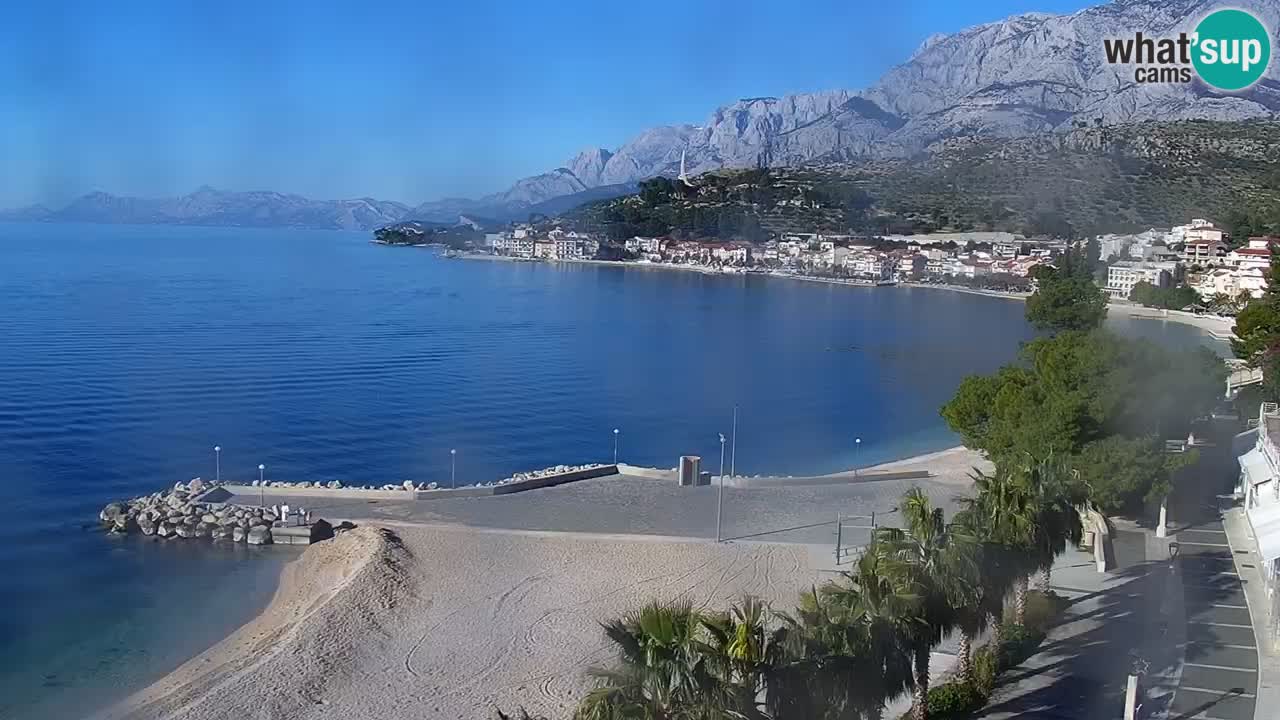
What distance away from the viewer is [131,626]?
859 cm

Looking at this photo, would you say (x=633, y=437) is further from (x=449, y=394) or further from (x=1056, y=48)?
(x=1056, y=48)

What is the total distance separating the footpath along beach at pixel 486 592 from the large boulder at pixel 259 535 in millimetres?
623

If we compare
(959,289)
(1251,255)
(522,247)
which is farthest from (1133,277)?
(522,247)

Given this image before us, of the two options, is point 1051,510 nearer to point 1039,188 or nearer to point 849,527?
point 849,527

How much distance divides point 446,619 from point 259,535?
3269 mm

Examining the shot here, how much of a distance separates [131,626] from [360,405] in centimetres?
1057

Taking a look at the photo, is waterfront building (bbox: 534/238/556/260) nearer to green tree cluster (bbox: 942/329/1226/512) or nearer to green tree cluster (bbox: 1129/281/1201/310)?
green tree cluster (bbox: 1129/281/1201/310)

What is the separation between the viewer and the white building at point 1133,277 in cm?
3756

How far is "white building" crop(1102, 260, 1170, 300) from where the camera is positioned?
123 ft

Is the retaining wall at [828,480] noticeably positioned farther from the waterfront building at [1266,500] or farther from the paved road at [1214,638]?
the paved road at [1214,638]

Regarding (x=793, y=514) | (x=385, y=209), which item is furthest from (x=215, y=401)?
Answer: (x=385, y=209)

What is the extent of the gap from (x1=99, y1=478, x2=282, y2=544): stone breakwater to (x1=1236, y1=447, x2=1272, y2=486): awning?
890 cm

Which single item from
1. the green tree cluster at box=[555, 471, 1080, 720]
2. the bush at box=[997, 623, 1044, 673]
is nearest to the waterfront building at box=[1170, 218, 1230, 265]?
the bush at box=[997, 623, 1044, 673]

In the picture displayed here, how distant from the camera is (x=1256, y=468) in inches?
360
